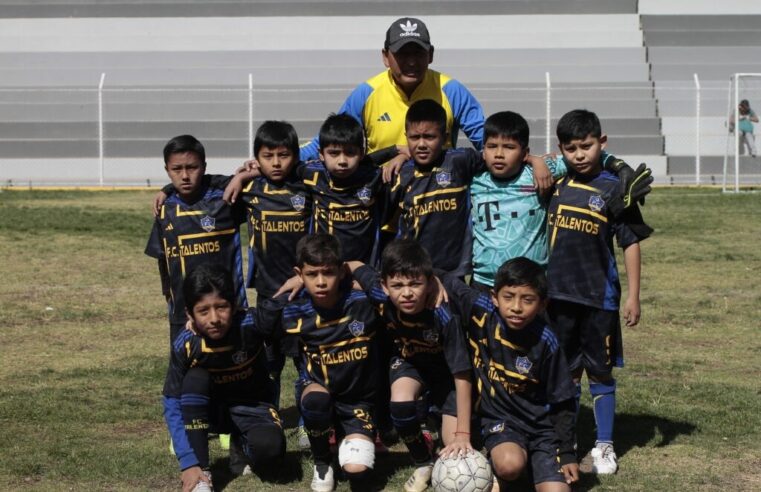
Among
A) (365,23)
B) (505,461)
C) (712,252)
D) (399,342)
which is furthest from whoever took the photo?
(365,23)

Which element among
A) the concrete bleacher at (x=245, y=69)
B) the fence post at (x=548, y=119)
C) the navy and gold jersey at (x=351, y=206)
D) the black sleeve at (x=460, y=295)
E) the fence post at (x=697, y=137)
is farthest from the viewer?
the concrete bleacher at (x=245, y=69)

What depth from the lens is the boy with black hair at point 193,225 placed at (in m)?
6.08

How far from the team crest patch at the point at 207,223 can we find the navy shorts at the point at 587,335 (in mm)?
1795

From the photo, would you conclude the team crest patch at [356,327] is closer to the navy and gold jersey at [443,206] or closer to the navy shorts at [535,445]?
the navy and gold jersey at [443,206]

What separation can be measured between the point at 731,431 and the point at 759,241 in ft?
26.2

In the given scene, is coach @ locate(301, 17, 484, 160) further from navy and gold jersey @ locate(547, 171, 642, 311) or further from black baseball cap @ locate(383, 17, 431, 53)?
navy and gold jersey @ locate(547, 171, 642, 311)

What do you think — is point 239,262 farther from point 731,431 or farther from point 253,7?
point 253,7

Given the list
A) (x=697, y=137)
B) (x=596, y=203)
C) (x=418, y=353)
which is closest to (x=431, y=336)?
(x=418, y=353)

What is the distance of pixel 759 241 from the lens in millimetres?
13578

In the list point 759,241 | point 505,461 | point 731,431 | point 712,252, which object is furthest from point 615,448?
point 759,241

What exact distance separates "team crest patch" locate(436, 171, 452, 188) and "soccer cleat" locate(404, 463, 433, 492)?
1.39m

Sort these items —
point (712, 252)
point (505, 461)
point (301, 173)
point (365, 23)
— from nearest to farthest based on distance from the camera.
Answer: point (505, 461), point (301, 173), point (712, 252), point (365, 23)

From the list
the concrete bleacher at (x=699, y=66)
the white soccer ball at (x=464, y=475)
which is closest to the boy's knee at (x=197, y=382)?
the white soccer ball at (x=464, y=475)

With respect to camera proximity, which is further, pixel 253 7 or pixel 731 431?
pixel 253 7
